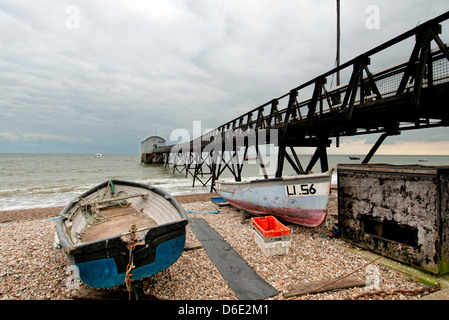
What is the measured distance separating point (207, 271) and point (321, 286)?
2347mm

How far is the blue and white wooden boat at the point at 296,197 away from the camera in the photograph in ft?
20.1

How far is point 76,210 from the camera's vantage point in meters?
5.58

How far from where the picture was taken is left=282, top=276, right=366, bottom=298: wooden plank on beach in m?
3.77

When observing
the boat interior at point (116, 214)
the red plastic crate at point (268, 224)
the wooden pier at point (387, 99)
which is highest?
the wooden pier at point (387, 99)

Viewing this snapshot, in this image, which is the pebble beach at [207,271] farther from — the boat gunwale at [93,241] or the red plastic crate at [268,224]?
the boat gunwale at [93,241]

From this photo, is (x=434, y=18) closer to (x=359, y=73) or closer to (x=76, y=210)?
(x=359, y=73)

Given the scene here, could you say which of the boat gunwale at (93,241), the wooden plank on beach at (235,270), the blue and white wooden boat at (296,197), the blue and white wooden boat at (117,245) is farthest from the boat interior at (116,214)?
the blue and white wooden boat at (296,197)

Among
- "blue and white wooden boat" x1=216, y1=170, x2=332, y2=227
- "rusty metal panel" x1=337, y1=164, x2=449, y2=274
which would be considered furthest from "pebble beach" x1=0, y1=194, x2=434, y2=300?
"blue and white wooden boat" x1=216, y1=170, x2=332, y2=227

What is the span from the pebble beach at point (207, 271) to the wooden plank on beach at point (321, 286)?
0.07 meters

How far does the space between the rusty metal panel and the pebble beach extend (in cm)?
53

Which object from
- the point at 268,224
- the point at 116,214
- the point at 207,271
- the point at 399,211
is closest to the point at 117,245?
the point at 207,271
